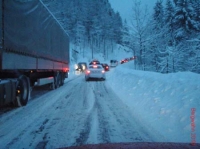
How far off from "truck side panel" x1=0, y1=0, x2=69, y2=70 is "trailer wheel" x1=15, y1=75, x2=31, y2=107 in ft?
1.82

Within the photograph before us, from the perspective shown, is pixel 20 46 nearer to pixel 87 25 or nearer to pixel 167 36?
pixel 167 36

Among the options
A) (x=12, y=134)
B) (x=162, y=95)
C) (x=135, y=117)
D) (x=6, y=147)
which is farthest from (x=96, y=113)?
(x=6, y=147)

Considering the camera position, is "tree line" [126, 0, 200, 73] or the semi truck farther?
"tree line" [126, 0, 200, 73]

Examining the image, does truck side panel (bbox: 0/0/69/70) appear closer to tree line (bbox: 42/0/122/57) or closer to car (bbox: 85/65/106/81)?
car (bbox: 85/65/106/81)

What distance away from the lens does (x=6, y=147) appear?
4.70 metres

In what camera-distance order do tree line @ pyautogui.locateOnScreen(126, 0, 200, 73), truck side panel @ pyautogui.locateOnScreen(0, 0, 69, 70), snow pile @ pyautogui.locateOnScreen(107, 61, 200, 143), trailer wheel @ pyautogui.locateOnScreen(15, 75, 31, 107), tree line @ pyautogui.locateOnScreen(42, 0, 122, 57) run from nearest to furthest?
snow pile @ pyautogui.locateOnScreen(107, 61, 200, 143)
truck side panel @ pyautogui.locateOnScreen(0, 0, 69, 70)
trailer wheel @ pyautogui.locateOnScreen(15, 75, 31, 107)
tree line @ pyautogui.locateOnScreen(126, 0, 200, 73)
tree line @ pyautogui.locateOnScreen(42, 0, 122, 57)

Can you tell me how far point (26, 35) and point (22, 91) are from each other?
227 cm

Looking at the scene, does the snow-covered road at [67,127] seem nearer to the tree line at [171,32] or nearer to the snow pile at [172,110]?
the snow pile at [172,110]

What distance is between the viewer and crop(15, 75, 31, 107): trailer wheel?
29.9 ft

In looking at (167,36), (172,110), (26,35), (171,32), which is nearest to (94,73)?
(26,35)

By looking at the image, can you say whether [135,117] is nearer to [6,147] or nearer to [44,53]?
[6,147]

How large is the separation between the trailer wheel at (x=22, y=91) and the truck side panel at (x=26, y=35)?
55 centimetres

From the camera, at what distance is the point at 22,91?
9547 millimetres

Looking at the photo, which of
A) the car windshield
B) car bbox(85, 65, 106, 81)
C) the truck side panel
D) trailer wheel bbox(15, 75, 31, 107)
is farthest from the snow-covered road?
car bbox(85, 65, 106, 81)
